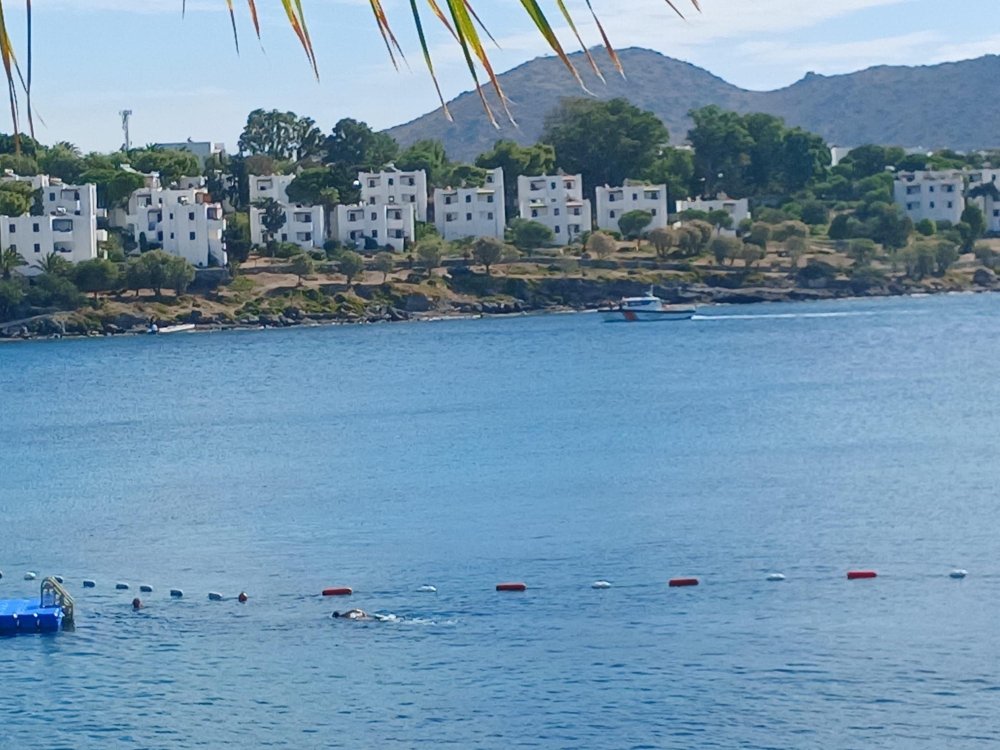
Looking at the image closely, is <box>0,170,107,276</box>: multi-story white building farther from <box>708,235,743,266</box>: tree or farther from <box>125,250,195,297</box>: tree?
<box>708,235,743,266</box>: tree

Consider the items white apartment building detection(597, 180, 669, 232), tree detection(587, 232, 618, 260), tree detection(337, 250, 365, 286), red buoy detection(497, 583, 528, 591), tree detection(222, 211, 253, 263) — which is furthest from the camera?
white apartment building detection(597, 180, 669, 232)

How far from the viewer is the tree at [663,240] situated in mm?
105500

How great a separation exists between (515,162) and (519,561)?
295 ft

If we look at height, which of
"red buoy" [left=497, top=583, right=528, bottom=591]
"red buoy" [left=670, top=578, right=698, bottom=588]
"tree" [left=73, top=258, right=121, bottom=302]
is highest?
"tree" [left=73, top=258, right=121, bottom=302]

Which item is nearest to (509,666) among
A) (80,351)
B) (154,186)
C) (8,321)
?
(80,351)

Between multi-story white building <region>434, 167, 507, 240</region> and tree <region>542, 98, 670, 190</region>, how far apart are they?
17.2 m

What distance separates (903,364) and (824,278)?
126 ft

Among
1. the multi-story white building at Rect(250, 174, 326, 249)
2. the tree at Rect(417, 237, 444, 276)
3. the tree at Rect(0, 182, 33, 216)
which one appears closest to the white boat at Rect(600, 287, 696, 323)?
the tree at Rect(417, 237, 444, 276)

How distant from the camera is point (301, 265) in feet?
317

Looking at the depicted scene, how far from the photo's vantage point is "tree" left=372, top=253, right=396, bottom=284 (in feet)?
324

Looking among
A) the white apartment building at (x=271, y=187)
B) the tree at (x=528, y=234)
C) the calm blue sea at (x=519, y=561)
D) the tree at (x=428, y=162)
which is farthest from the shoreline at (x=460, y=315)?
the calm blue sea at (x=519, y=561)

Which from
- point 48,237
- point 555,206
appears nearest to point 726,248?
point 555,206

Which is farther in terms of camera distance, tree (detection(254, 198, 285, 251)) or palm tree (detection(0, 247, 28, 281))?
tree (detection(254, 198, 285, 251))

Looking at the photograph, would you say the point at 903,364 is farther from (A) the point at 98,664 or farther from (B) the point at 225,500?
(A) the point at 98,664
